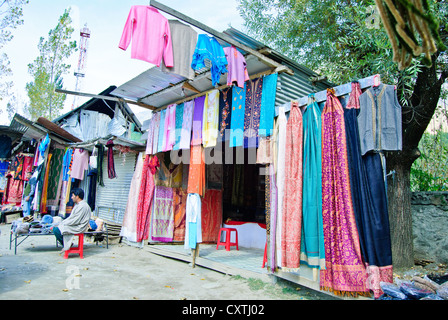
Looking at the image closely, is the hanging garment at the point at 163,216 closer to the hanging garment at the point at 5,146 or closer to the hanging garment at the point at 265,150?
the hanging garment at the point at 265,150

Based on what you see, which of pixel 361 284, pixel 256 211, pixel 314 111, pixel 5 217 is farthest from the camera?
pixel 5 217

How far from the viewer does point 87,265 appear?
6094 millimetres

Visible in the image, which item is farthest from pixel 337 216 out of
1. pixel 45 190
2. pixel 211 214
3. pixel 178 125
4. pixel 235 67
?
pixel 45 190

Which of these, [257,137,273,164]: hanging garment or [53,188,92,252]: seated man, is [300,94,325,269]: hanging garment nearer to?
[257,137,273,164]: hanging garment

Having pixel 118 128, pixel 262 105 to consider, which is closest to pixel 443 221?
pixel 262 105

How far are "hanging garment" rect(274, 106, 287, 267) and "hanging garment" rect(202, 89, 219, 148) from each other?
1.66m

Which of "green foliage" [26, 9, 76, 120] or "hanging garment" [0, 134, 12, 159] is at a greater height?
"green foliage" [26, 9, 76, 120]

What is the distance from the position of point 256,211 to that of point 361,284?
17.8 feet

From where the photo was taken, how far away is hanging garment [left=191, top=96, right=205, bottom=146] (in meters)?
6.75

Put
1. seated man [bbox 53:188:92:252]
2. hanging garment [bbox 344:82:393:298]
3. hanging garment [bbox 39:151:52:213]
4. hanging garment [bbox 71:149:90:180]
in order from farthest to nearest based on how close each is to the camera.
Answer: hanging garment [bbox 39:151:52:213]
hanging garment [bbox 71:149:90:180]
seated man [bbox 53:188:92:252]
hanging garment [bbox 344:82:393:298]

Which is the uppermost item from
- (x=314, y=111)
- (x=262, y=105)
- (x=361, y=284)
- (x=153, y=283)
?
(x=262, y=105)

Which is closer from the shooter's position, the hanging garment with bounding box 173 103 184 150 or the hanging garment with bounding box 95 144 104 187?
the hanging garment with bounding box 173 103 184 150

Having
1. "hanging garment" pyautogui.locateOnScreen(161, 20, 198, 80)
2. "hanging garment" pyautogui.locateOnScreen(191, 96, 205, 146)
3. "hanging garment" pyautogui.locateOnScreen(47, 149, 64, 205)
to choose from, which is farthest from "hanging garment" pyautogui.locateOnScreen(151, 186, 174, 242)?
"hanging garment" pyautogui.locateOnScreen(47, 149, 64, 205)

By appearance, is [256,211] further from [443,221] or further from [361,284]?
[361,284]
